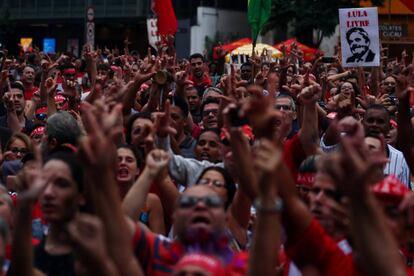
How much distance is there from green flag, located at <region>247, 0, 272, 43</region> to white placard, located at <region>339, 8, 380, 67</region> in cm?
168

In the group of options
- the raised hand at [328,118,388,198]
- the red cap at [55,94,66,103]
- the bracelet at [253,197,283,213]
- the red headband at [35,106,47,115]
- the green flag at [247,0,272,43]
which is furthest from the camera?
the green flag at [247,0,272,43]

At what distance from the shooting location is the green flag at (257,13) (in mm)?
14000

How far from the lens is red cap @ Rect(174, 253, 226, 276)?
12.4ft

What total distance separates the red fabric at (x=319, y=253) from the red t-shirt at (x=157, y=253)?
24 centimetres

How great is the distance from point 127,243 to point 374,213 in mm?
1117

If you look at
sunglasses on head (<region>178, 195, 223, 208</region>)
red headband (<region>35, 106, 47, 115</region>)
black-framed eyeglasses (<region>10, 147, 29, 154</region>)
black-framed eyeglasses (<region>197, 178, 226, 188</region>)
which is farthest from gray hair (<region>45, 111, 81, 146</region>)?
red headband (<region>35, 106, 47, 115</region>)

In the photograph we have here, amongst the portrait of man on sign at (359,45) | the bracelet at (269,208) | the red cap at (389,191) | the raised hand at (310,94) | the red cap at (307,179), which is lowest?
the red cap at (307,179)

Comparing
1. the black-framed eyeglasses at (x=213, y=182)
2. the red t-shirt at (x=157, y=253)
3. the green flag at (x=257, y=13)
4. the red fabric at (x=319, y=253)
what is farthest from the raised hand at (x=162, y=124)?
the green flag at (x=257, y=13)

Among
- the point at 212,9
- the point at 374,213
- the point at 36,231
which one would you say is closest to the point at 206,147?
the point at 36,231

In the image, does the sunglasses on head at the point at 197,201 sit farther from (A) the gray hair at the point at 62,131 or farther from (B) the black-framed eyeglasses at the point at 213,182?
(A) the gray hair at the point at 62,131

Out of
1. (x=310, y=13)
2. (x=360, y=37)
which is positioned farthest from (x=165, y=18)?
(x=310, y=13)

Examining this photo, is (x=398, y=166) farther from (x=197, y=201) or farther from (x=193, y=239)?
(x=193, y=239)

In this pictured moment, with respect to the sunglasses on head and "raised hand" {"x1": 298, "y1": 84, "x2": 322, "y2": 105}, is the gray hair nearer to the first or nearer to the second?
"raised hand" {"x1": 298, "y1": 84, "x2": 322, "y2": 105}

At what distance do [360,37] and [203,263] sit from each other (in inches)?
350
